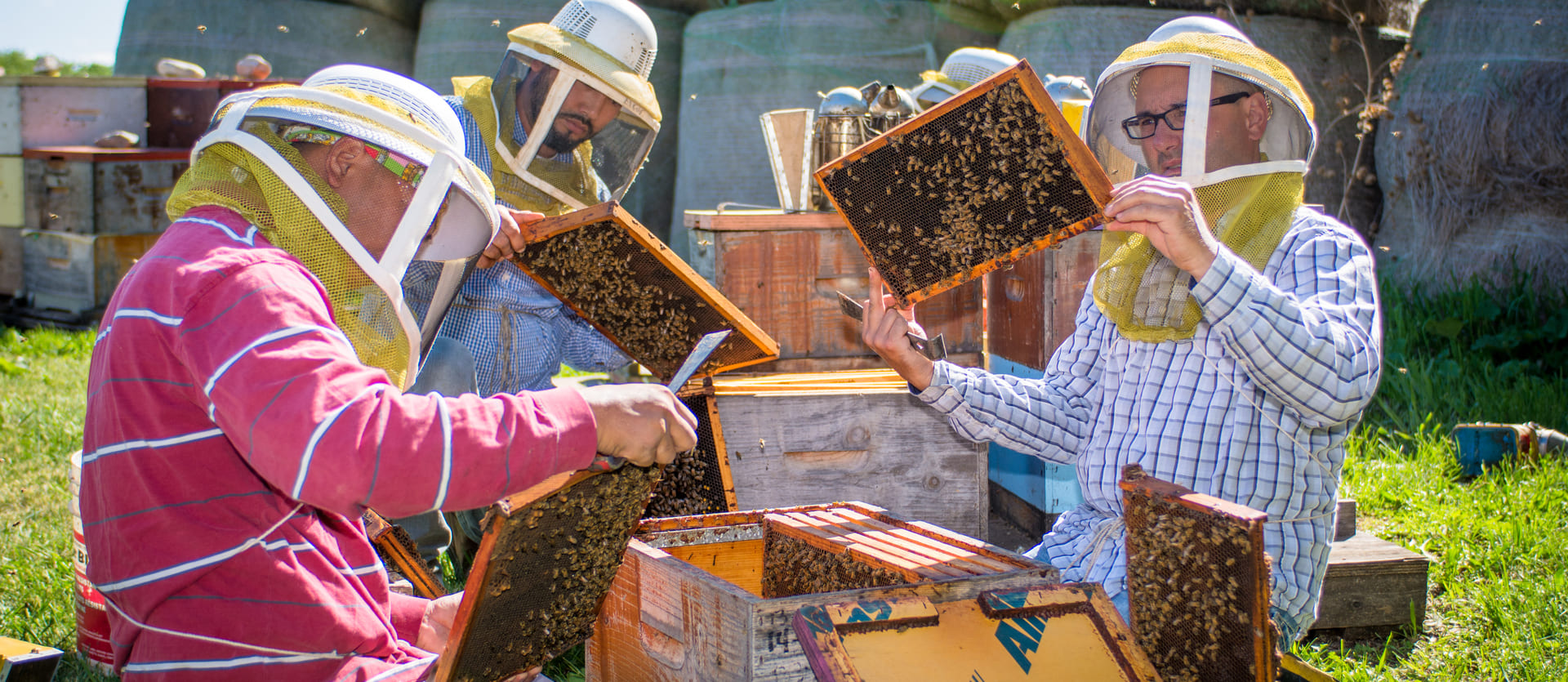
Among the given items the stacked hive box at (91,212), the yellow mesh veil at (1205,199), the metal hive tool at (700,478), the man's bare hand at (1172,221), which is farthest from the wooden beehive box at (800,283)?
the stacked hive box at (91,212)

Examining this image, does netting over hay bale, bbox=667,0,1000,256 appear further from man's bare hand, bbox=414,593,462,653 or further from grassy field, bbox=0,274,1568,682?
man's bare hand, bbox=414,593,462,653

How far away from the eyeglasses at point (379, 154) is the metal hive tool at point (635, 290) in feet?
2.63

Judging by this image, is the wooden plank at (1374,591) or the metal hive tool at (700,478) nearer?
the metal hive tool at (700,478)

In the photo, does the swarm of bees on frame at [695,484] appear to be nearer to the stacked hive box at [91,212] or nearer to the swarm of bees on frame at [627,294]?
the swarm of bees on frame at [627,294]

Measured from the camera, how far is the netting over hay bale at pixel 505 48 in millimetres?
8227

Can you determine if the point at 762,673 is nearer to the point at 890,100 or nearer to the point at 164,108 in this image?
the point at 890,100

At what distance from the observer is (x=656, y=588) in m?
2.08

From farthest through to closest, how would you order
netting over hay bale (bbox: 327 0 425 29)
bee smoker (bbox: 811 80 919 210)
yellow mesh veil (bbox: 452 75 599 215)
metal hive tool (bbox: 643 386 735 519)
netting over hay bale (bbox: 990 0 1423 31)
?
netting over hay bale (bbox: 327 0 425 29), netting over hay bale (bbox: 990 0 1423 31), bee smoker (bbox: 811 80 919 210), yellow mesh veil (bbox: 452 75 599 215), metal hive tool (bbox: 643 386 735 519)

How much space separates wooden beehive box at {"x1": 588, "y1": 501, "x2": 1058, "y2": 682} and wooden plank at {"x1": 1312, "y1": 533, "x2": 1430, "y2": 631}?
177cm

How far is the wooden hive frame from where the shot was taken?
1.61 meters

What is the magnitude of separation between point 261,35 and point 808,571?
891 centimetres

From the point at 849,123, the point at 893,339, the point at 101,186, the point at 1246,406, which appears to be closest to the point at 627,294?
the point at 893,339

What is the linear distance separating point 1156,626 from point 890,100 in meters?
2.42

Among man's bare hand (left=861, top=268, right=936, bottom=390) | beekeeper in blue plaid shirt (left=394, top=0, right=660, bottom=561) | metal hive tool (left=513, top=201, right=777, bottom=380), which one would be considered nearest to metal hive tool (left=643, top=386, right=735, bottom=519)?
metal hive tool (left=513, top=201, right=777, bottom=380)
